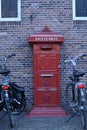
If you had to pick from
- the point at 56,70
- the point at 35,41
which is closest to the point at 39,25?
the point at 35,41

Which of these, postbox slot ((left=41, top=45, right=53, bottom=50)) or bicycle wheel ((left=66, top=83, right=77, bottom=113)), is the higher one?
postbox slot ((left=41, top=45, right=53, bottom=50))

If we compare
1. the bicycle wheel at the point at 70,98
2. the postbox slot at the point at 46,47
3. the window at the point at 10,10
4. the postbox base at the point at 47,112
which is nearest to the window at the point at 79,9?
the postbox slot at the point at 46,47

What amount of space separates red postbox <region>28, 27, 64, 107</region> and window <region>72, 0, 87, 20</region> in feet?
2.96

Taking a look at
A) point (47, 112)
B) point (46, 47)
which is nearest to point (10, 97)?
point (47, 112)

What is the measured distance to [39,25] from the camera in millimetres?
8695

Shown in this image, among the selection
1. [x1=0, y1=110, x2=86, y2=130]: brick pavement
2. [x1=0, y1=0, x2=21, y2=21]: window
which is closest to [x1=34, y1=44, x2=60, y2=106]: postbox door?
[x1=0, y1=110, x2=86, y2=130]: brick pavement

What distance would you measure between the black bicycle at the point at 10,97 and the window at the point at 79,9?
7.72 ft

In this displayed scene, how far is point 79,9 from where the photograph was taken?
29.0ft

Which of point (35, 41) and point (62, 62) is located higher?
point (35, 41)

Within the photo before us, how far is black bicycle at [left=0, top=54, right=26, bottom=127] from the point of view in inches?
280

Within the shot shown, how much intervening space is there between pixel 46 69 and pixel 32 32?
3.58 feet

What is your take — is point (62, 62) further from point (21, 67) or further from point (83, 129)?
point (83, 129)

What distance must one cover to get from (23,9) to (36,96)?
7.10 ft

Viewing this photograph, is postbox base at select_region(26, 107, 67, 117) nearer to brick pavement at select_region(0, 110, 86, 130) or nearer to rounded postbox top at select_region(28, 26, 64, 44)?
brick pavement at select_region(0, 110, 86, 130)
